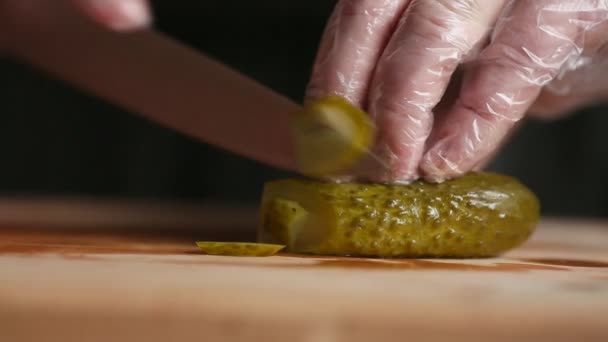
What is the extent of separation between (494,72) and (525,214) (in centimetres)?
26

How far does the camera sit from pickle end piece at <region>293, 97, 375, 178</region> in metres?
1.22

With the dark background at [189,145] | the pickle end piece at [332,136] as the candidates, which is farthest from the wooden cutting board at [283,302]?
the dark background at [189,145]

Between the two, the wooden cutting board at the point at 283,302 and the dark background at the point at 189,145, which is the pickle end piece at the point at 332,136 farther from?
the dark background at the point at 189,145

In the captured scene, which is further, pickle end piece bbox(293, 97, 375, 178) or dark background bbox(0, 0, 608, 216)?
dark background bbox(0, 0, 608, 216)

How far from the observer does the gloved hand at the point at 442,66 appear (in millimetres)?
1309

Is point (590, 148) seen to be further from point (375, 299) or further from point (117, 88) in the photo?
point (375, 299)

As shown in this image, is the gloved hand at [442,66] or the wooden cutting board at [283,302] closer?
the wooden cutting board at [283,302]

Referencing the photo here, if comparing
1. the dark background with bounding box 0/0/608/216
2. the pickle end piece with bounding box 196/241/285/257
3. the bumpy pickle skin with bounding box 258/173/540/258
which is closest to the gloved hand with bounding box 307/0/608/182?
the bumpy pickle skin with bounding box 258/173/540/258

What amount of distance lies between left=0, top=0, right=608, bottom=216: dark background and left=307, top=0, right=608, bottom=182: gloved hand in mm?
1815

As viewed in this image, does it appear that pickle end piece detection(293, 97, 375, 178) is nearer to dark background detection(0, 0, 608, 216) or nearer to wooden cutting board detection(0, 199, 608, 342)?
wooden cutting board detection(0, 199, 608, 342)

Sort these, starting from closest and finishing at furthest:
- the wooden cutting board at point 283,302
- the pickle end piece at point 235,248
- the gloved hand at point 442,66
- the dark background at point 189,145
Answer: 1. the wooden cutting board at point 283,302
2. the pickle end piece at point 235,248
3. the gloved hand at point 442,66
4. the dark background at point 189,145

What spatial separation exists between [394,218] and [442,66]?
29 centimetres

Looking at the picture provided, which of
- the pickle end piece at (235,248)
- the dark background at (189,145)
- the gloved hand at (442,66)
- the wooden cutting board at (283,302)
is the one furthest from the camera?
the dark background at (189,145)

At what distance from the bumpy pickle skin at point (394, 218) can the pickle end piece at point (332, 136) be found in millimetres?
38
